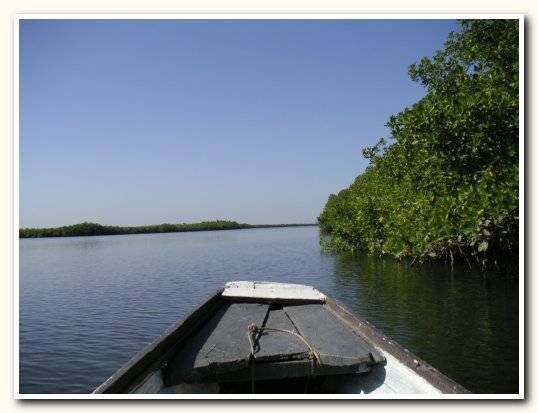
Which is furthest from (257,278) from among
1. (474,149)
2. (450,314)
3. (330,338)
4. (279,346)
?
(279,346)

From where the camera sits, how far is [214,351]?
15.6 ft

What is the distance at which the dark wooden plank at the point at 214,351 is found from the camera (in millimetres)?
4375

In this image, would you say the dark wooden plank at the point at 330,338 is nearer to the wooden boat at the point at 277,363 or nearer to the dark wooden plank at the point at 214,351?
the wooden boat at the point at 277,363

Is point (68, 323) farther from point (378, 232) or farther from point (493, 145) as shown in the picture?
point (378, 232)

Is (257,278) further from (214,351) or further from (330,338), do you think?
(214,351)

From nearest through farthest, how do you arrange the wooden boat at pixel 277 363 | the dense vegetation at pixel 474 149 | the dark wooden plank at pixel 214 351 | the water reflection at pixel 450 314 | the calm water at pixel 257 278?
1. the wooden boat at pixel 277 363
2. the dark wooden plank at pixel 214 351
3. the water reflection at pixel 450 314
4. the calm water at pixel 257 278
5. the dense vegetation at pixel 474 149

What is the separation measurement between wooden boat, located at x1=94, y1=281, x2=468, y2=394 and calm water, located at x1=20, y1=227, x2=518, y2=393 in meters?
2.79

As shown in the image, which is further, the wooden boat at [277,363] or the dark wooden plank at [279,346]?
the dark wooden plank at [279,346]

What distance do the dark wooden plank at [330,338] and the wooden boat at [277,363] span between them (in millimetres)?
10

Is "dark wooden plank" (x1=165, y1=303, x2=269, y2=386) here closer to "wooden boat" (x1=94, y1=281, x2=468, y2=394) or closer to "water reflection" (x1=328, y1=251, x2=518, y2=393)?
"wooden boat" (x1=94, y1=281, x2=468, y2=394)

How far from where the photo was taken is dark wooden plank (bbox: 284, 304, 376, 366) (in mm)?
4504

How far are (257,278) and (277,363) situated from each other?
16488 mm

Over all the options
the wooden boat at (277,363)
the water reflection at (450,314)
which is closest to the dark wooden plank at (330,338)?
the wooden boat at (277,363)
